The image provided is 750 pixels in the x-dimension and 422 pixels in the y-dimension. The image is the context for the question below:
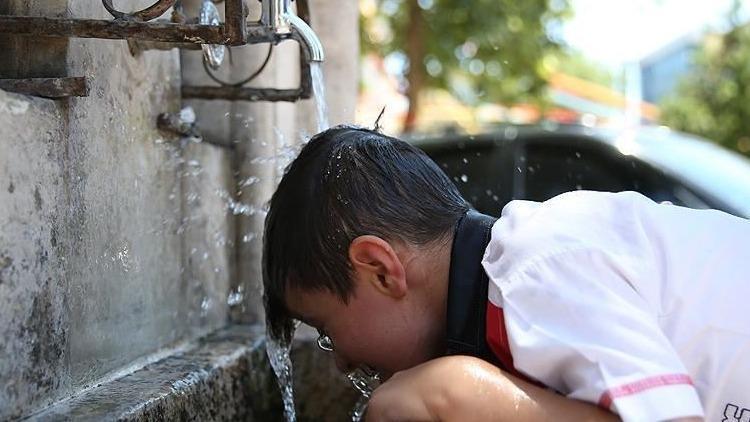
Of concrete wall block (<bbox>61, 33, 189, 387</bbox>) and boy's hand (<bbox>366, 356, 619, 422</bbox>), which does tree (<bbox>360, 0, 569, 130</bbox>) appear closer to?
concrete wall block (<bbox>61, 33, 189, 387</bbox>)

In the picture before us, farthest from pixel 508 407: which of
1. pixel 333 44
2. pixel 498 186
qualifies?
pixel 498 186

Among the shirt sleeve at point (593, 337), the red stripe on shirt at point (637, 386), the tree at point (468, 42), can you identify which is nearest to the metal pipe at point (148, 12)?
the shirt sleeve at point (593, 337)

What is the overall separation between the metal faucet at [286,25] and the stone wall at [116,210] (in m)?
0.32

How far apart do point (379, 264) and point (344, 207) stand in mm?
115

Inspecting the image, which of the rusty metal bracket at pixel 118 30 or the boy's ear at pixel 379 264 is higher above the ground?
the rusty metal bracket at pixel 118 30

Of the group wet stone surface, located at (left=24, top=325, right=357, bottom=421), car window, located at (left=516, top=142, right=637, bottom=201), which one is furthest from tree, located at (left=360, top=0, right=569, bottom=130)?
wet stone surface, located at (left=24, top=325, right=357, bottom=421)

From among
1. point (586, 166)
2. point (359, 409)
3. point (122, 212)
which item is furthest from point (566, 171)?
point (122, 212)

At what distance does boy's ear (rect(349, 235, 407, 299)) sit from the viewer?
1.65m

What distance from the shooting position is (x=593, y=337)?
4.56 ft

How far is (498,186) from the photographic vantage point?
3.89 meters

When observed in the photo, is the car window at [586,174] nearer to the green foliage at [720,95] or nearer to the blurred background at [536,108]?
the blurred background at [536,108]

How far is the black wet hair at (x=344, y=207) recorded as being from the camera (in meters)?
1.68

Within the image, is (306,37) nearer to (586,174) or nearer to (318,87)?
(318,87)

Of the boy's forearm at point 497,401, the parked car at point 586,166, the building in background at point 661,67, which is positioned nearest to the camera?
the boy's forearm at point 497,401
